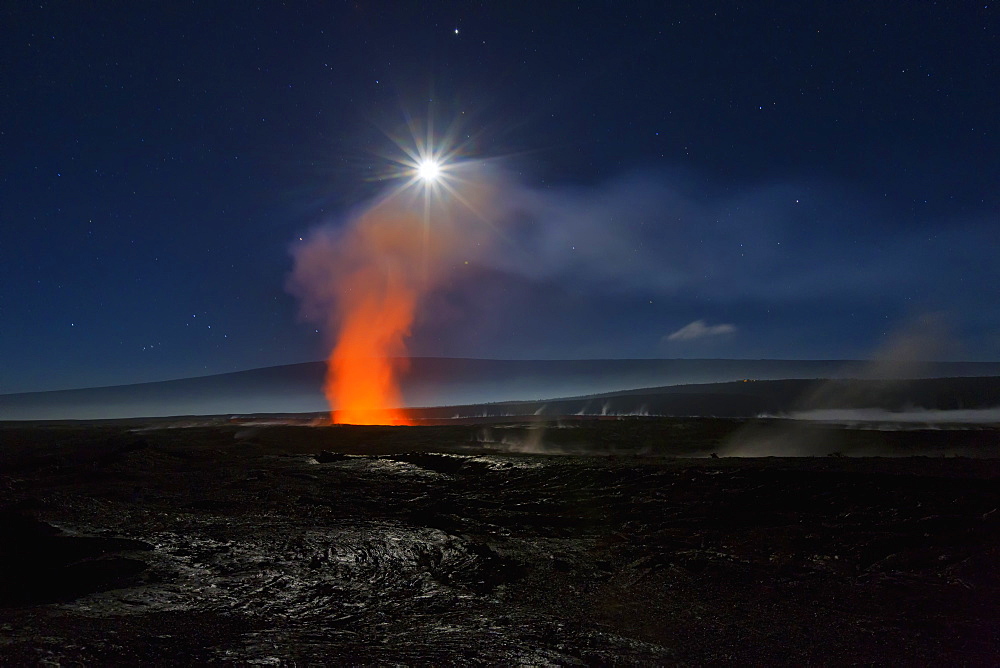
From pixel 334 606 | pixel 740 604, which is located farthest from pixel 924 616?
pixel 334 606

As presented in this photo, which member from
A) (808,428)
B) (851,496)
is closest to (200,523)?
(851,496)

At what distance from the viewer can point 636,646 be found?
5.11 metres

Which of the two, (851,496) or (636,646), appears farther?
(851,496)

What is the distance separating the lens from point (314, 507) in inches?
449

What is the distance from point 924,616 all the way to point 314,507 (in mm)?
10223

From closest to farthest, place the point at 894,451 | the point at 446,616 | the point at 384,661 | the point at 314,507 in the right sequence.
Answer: the point at 384,661 → the point at 446,616 → the point at 314,507 → the point at 894,451

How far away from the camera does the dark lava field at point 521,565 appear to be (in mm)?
5098

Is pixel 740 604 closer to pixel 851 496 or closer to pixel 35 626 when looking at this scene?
pixel 851 496

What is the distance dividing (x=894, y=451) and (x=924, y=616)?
1231 cm

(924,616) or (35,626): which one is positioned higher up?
(35,626)

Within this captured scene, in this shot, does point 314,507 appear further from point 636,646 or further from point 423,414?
point 423,414

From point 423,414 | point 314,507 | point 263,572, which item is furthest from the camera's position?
point 423,414

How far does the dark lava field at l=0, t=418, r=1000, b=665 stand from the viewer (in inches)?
201

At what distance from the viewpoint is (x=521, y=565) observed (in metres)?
7.61
